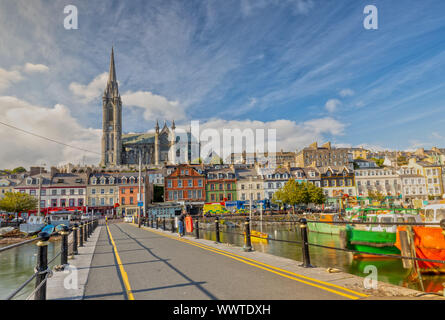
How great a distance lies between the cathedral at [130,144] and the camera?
442 ft

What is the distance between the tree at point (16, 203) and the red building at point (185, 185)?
85.6 feet

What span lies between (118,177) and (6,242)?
36075mm

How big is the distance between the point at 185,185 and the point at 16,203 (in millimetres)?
32102

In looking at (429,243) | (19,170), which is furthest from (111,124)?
(429,243)

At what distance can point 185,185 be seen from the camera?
68688 mm

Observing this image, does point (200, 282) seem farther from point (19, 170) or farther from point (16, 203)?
point (19, 170)

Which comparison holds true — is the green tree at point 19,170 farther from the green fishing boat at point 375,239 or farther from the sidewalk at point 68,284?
the sidewalk at point 68,284

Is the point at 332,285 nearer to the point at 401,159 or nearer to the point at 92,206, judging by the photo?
the point at 92,206

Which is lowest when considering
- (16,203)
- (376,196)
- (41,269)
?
(376,196)

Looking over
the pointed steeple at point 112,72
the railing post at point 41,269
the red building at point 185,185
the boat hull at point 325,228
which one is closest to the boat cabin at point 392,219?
the boat hull at point 325,228

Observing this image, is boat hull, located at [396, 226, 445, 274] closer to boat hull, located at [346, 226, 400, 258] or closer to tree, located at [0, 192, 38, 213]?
boat hull, located at [346, 226, 400, 258]

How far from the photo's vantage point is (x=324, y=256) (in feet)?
69.7

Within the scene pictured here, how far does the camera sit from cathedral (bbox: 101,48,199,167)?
442ft
